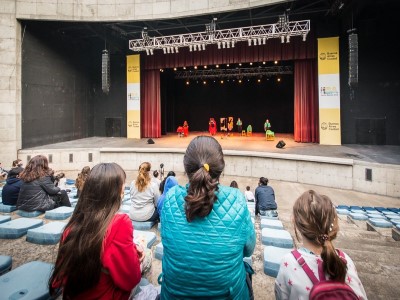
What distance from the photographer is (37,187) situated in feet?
13.4

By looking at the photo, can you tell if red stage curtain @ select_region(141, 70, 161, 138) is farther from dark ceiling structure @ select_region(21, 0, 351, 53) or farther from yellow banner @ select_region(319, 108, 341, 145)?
yellow banner @ select_region(319, 108, 341, 145)

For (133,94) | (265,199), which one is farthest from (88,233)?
(133,94)

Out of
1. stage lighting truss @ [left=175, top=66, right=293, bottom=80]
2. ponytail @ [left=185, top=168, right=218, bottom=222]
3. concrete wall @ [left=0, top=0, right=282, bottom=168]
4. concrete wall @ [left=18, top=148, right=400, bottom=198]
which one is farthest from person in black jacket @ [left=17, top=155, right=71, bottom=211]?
stage lighting truss @ [left=175, top=66, right=293, bottom=80]

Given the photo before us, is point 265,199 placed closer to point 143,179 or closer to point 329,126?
point 143,179

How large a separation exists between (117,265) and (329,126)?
14041 millimetres

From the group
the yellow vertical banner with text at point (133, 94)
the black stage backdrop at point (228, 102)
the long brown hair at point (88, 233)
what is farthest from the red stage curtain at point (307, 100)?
the long brown hair at point (88, 233)

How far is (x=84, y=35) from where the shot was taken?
1616cm

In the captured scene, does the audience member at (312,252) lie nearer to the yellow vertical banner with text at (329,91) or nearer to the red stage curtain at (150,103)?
the yellow vertical banner with text at (329,91)

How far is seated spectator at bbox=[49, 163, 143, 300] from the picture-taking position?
1378 mm

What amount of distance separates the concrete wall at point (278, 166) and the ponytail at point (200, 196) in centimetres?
999

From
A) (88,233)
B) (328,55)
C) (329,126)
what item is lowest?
(88,233)

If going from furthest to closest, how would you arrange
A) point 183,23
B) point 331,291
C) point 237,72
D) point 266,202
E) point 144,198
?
point 237,72 → point 183,23 → point 266,202 → point 144,198 → point 331,291

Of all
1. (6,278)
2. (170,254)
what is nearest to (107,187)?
(170,254)

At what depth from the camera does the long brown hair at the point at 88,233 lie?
137 cm
